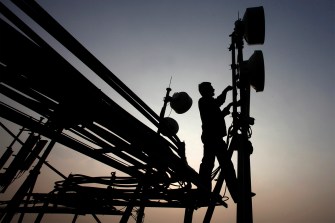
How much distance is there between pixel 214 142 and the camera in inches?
260

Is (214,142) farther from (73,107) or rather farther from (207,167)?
(73,107)

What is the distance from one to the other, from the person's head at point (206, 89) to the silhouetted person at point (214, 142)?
0.81 feet

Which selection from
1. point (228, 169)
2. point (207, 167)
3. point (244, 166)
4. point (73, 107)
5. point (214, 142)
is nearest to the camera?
point (73, 107)

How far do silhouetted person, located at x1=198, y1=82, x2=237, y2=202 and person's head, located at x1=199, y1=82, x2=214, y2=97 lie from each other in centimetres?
25

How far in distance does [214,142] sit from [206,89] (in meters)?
1.88

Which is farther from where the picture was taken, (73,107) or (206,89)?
(206,89)

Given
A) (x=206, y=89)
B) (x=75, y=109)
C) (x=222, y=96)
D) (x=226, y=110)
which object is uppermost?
(x=206, y=89)

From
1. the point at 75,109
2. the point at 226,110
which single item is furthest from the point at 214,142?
the point at 75,109

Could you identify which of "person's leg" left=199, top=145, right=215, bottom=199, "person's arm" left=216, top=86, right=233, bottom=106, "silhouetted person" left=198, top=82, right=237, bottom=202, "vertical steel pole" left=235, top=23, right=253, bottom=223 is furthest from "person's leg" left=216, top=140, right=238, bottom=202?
"person's arm" left=216, top=86, right=233, bottom=106

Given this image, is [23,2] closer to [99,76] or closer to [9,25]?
[9,25]

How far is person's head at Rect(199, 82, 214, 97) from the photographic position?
25.2 feet

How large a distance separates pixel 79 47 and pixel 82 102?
2.26ft

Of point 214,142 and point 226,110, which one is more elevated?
point 226,110

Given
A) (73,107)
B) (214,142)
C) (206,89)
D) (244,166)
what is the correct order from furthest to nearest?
1. (206,89)
2. (214,142)
3. (244,166)
4. (73,107)
